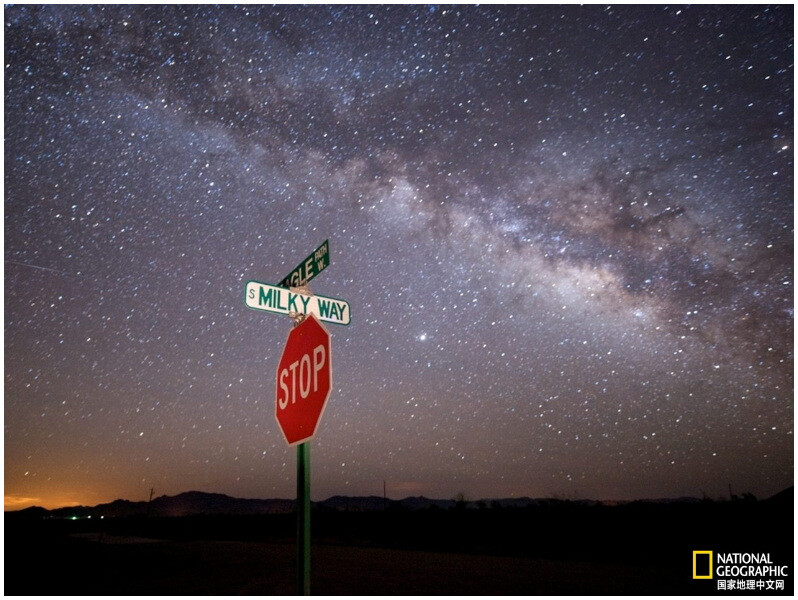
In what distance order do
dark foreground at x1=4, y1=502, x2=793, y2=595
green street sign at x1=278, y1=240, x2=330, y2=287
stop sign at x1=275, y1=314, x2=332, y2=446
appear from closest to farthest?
stop sign at x1=275, y1=314, x2=332, y2=446 < green street sign at x1=278, y1=240, x2=330, y2=287 < dark foreground at x1=4, y1=502, x2=793, y2=595

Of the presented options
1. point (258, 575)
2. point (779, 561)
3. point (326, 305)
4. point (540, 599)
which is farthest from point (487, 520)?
point (326, 305)

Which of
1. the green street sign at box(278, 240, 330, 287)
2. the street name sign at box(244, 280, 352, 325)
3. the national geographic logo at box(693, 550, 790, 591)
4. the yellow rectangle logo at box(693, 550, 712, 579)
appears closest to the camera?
the street name sign at box(244, 280, 352, 325)

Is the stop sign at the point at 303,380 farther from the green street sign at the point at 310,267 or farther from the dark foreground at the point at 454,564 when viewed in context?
the dark foreground at the point at 454,564

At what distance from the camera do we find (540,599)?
9062mm

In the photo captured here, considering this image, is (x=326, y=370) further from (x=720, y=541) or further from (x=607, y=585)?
(x=720, y=541)

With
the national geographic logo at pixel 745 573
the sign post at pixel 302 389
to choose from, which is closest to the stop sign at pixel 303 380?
the sign post at pixel 302 389

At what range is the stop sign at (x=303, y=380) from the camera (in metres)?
3.36

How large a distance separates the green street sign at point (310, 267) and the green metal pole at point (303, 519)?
1.50 metres

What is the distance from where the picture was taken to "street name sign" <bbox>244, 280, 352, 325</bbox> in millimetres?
4328

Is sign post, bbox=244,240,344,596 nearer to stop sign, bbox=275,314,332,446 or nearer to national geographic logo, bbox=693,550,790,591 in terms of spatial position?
stop sign, bbox=275,314,332,446

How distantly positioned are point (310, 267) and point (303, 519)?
81.2 inches

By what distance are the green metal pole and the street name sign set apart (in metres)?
1.13

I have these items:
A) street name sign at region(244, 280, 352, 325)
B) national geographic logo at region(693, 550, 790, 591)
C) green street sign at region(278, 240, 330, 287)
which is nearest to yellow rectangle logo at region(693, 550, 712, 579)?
national geographic logo at region(693, 550, 790, 591)

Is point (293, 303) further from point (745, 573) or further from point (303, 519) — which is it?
point (745, 573)
